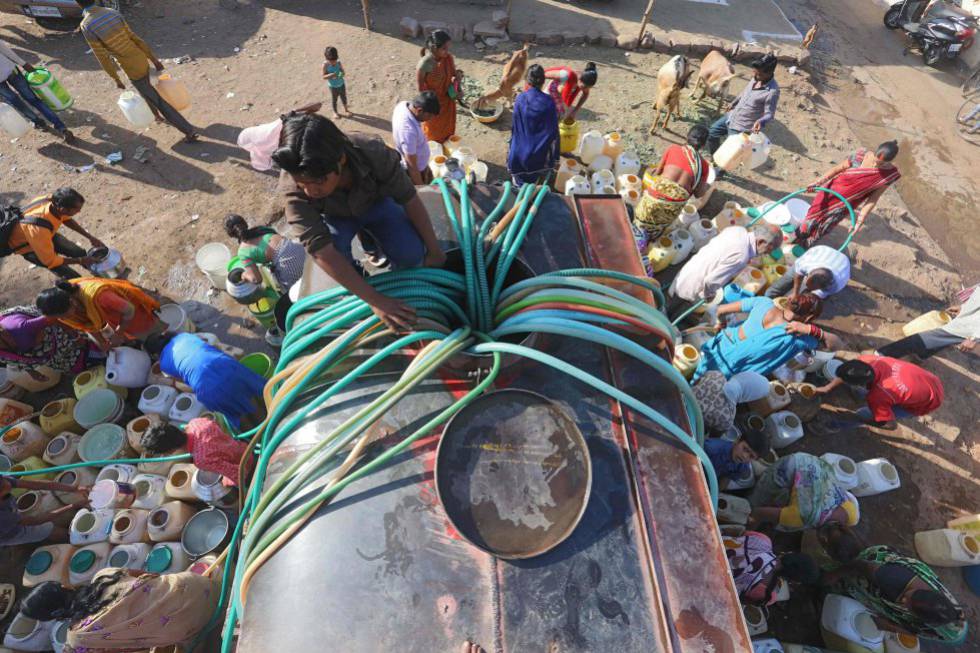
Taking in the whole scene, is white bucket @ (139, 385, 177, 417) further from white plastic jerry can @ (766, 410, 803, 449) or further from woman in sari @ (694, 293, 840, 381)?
white plastic jerry can @ (766, 410, 803, 449)

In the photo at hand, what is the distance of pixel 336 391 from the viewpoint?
5.98ft

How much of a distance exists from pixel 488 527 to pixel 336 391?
0.82m

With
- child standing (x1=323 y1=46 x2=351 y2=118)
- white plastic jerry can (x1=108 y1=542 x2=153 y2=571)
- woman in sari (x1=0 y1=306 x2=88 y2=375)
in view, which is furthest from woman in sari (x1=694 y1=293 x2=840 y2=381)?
child standing (x1=323 y1=46 x2=351 y2=118)

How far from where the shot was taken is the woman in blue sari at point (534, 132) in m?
4.43

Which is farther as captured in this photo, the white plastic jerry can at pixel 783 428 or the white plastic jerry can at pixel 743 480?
the white plastic jerry can at pixel 783 428

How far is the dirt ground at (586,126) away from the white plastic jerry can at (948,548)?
168 millimetres

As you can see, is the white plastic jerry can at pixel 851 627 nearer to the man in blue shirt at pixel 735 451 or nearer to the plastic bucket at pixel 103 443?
the man in blue shirt at pixel 735 451

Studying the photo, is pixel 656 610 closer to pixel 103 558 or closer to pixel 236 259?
pixel 103 558

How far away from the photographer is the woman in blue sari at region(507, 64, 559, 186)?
4.43 metres

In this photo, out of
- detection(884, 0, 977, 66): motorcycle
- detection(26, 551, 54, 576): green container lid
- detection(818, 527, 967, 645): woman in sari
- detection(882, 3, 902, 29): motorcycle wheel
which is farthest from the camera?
detection(882, 3, 902, 29): motorcycle wheel

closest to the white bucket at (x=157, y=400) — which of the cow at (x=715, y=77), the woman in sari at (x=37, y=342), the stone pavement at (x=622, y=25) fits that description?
the woman in sari at (x=37, y=342)

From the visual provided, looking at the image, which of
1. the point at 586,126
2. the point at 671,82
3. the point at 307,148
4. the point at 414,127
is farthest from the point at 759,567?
the point at 586,126

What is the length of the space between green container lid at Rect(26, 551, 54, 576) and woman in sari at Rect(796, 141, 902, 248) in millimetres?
7588

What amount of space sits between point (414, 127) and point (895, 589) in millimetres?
5114
